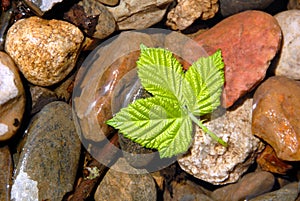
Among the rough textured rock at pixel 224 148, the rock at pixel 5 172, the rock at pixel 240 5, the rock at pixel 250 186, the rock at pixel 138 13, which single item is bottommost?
the rock at pixel 250 186

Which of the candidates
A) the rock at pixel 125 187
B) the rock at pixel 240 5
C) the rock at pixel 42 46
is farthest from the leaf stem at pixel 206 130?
the rock at pixel 42 46

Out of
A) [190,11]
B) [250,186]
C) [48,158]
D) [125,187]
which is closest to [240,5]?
[190,11]

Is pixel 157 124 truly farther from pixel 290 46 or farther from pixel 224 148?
pixel 290 46

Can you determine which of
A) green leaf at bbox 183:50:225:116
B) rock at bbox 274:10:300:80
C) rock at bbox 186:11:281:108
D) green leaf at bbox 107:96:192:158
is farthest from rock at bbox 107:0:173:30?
rock at bbox 274:10:300:80

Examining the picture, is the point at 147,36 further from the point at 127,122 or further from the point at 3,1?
the point at 3,1

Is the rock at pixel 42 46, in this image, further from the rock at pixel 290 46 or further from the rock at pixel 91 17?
the rock at pixel 290 46
